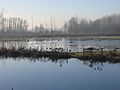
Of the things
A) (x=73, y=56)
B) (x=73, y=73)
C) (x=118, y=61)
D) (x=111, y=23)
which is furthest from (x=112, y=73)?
(x=111, y=23)

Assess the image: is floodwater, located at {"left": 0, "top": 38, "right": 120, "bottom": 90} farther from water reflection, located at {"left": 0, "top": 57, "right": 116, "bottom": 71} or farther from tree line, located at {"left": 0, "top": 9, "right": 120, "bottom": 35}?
tree line, located at {"left": 0, "top": 9, "right": 120, "bottom": 35}

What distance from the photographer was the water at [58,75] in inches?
514

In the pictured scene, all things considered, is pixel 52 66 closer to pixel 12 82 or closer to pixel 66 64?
pixel 66 64

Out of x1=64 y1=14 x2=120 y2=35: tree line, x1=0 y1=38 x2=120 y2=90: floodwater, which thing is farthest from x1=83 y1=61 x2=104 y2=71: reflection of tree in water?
x1=64 y1=14 x2=120 y2=35: tree line

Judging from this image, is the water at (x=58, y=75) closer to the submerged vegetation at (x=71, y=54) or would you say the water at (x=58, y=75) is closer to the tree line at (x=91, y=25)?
the submerged vegetation at (x=71, y=54)

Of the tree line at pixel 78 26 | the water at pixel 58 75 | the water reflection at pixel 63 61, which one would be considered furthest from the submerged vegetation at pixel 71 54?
the tree line at pixel 78 26

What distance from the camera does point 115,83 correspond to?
44.1 ft

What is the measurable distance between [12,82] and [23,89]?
6.13 feet

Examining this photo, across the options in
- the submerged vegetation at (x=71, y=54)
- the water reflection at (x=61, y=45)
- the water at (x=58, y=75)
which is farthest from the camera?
the water reflection at (x=61, y=45)

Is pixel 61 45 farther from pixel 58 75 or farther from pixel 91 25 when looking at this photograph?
pixel 91 25

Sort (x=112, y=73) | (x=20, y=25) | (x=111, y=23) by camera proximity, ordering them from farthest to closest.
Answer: (x=20, y=25) < (x=111, y=23) < (x=112, y=73)

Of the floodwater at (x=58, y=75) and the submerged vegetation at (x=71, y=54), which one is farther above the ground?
the submerged vegetation at (x=71, y=54)

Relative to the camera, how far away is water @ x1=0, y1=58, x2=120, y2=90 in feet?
42.8

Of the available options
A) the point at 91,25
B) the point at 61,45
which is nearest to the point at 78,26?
the point at 91,25
